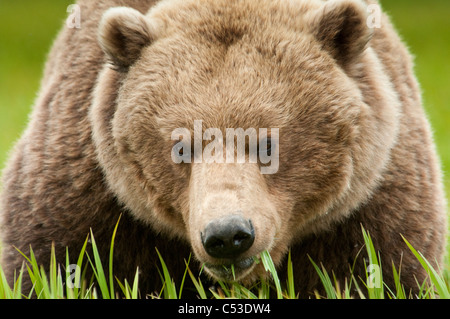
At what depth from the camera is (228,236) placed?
3764mm

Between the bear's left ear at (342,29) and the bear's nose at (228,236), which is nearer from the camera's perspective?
the bear's nose at (228,236)

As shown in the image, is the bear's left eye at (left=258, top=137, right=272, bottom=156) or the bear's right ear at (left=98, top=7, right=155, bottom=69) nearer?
the bear's left eye at (left=258, top=137, right=272, bottom=156)

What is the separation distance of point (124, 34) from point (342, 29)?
123cm

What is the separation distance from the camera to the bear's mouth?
13.3 ft

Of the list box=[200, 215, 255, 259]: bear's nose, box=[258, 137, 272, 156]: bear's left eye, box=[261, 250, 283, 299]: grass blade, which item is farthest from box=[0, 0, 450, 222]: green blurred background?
box=[200, 215, 255, 259]: bear's nose

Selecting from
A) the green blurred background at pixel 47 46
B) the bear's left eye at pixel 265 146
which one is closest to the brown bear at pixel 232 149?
the bear's left eye at pixel 265 146

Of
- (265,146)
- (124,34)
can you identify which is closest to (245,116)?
(265,146)

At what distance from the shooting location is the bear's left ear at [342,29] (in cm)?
441

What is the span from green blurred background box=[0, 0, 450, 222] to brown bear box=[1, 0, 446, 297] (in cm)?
782

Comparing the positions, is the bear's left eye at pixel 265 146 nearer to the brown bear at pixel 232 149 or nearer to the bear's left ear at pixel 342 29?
the brown bear at pixel 232 149

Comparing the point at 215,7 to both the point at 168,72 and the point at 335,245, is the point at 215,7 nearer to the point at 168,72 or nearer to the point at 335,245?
the point at 168,72

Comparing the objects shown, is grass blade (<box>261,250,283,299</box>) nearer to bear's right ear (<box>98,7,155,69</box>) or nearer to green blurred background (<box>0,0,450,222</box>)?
bear's right ear (<box>98,7,155,69</box>)
